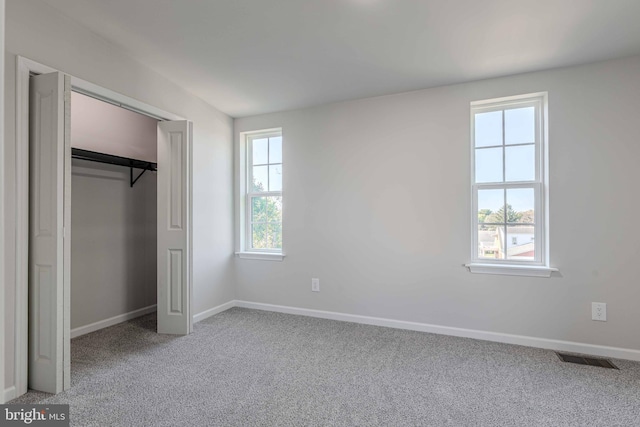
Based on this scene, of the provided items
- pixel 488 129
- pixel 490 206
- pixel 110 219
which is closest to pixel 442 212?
pixel 490 206

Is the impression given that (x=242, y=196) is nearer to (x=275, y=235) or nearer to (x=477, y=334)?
(x=275, y=235)

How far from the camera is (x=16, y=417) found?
1.91m

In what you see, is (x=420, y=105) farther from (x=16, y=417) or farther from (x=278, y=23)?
(x=16, y=417)

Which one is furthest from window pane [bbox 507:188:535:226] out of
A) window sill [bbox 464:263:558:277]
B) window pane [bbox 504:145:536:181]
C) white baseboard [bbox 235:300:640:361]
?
white baseboard [bbox 235:300:640:361]

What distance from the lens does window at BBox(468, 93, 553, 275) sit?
10.1ft

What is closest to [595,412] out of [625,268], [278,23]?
[625,268]

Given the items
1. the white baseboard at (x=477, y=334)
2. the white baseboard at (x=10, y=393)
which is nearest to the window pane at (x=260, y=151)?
the white baseboard at (x=477, y=334)

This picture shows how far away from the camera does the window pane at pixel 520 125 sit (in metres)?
3.13

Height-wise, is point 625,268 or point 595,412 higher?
point 625,268

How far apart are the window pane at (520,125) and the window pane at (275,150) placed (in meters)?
2.44

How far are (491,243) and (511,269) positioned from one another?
0.30 metres

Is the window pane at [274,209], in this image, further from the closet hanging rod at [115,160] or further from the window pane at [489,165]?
the window pane at [489,165]

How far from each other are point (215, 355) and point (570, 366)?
2785 millimetres

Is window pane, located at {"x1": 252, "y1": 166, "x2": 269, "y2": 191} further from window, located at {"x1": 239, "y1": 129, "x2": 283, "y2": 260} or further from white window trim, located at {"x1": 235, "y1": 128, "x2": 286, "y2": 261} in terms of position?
white window trim, located at {"x1": 235, "y1": 128, "x2": 286, "y2": 261}
